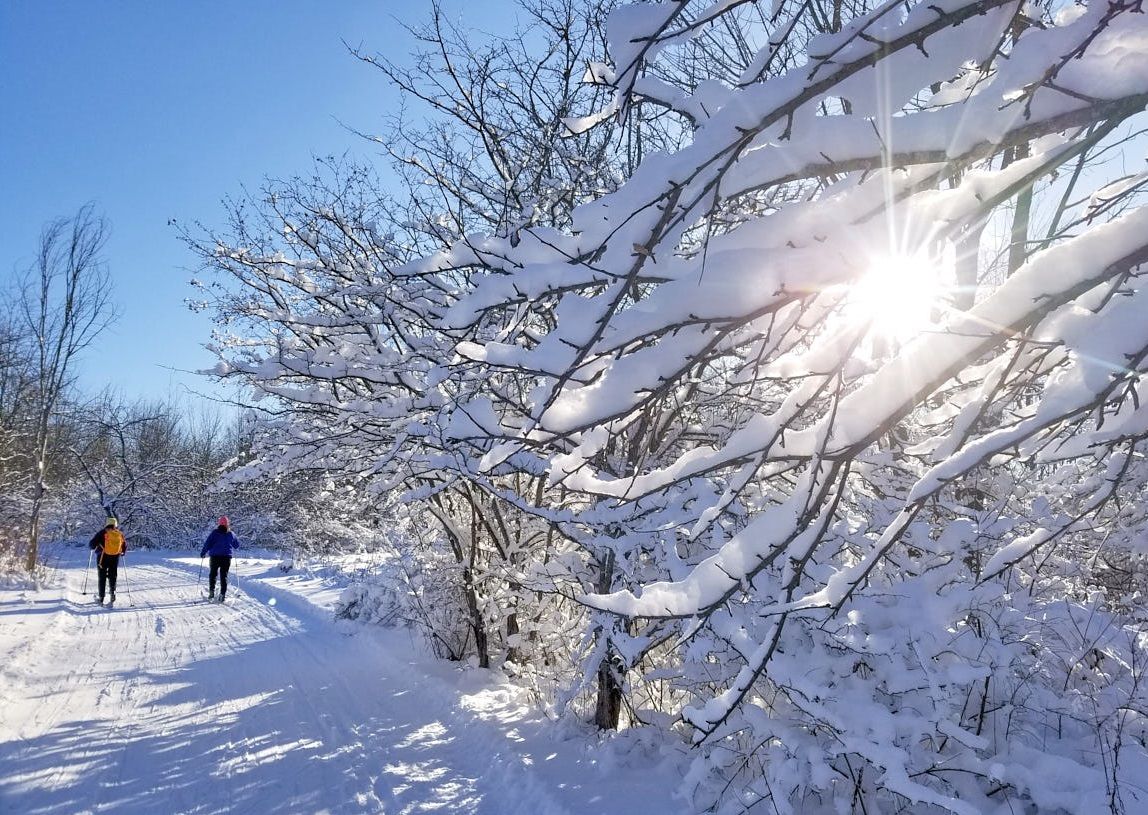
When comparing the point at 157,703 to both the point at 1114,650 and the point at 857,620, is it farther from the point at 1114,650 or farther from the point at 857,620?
the point at 1114,650

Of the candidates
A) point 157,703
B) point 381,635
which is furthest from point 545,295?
point 381,635

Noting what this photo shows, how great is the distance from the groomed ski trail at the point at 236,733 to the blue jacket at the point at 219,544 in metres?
3.83

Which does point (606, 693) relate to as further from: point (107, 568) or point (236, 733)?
point (107, 568)

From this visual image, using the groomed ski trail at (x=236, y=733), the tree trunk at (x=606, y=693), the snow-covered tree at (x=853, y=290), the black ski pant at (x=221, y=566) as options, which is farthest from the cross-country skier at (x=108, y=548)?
the snow-covered tree at (x=853, y=290)

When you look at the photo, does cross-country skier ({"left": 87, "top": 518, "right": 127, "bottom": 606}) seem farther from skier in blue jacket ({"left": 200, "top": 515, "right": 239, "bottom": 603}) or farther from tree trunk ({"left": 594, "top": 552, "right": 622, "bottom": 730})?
tree trunk ({"left": 594, "top": 552, "right": 622, "bottom": 730})

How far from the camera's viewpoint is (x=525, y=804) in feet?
13.8

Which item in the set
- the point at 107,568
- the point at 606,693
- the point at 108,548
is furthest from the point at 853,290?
the point at 107,568

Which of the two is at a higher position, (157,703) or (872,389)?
(872,389)

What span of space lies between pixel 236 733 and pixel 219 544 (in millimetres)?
9501

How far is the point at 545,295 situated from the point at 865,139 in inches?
33.5

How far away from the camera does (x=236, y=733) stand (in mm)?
5598

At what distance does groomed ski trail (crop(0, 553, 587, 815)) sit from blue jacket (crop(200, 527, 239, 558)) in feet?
12.6

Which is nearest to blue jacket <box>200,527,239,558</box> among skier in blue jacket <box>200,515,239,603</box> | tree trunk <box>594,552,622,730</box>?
skier in blue jacket <box>200,515,239,603</box>

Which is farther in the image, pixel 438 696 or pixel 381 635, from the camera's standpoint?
pixel 381 635
